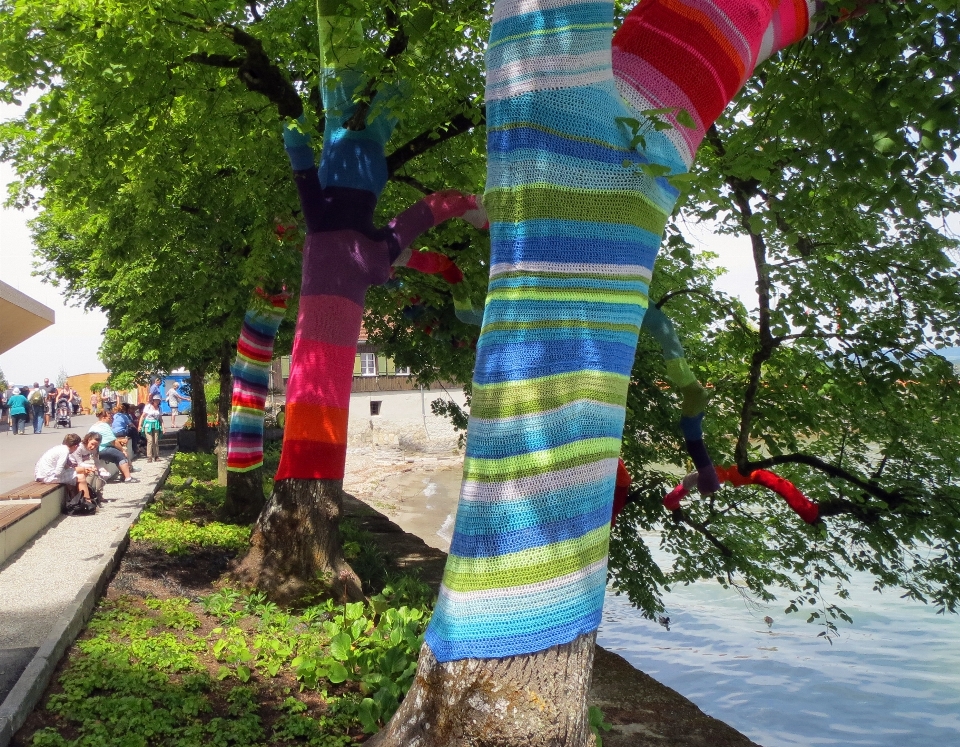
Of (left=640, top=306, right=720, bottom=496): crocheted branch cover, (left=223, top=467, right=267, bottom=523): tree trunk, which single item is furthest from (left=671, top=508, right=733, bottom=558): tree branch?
(left=223, top=467, right=267, bottom=523): tree trunk

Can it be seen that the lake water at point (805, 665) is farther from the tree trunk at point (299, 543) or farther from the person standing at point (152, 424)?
the tree trunk at point (299, 543)

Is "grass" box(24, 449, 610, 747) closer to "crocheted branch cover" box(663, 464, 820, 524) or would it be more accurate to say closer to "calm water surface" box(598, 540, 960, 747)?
"crocheted branch cover" box(663, 464, 820, 524)

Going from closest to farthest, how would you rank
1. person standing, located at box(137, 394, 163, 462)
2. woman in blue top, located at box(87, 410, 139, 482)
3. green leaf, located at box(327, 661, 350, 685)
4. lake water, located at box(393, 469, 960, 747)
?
green leaf, located at box(327, 661, 350, 685) → lake water, located at box(393, 469, 960, 747) → woman in blue top, located at box(87, 410, 139, 482) → person standing, located at box(137, 394, 163, 462)

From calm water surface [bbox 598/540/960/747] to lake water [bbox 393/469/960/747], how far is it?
0.08 feet

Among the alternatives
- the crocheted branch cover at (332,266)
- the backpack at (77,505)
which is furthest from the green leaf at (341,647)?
the backpack at (77,505)

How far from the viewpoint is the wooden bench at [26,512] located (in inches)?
377

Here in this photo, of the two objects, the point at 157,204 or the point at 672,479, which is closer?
the point at 157,204

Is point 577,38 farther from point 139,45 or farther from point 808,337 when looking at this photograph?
point 808,337

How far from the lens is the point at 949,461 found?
990 centimetres

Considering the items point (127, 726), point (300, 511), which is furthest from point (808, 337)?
point (127, 726)

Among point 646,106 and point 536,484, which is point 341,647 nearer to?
point 536,484

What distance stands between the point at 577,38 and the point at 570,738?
2859mm

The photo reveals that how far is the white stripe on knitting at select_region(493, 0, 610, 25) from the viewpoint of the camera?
3.60 meters

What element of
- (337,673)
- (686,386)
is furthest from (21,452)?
(337,673)
